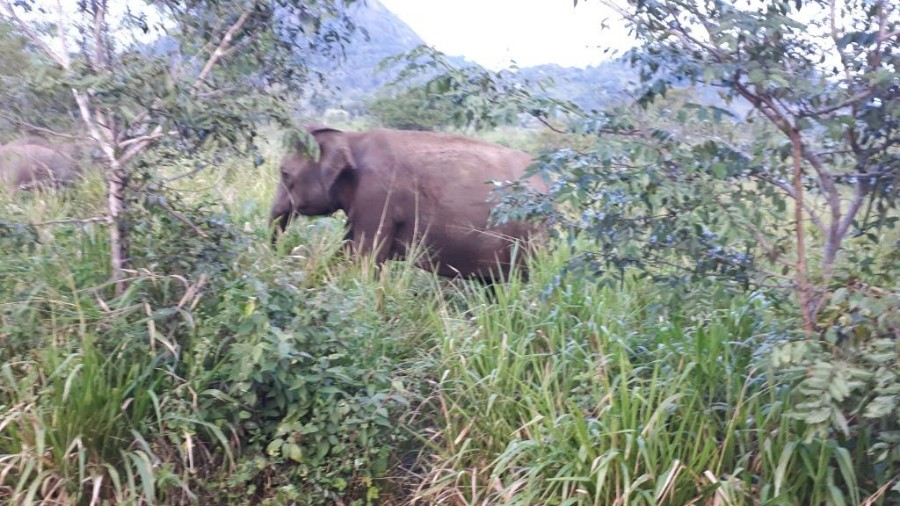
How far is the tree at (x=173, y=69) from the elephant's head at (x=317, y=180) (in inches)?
66.1

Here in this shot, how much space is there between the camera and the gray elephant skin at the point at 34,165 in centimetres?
732

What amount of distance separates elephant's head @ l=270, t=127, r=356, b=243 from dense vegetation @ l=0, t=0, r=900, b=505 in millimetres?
1686

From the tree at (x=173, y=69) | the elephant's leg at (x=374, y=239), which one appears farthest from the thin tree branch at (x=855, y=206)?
the elephant's leg at (x=374, y=239)

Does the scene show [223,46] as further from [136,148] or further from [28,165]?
[28,165]

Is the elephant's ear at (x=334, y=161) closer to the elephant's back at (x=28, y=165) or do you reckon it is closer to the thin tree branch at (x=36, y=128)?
the elephant's back at (x=28, y=165)

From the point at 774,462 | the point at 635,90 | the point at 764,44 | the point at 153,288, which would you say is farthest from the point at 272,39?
the point at 774,462

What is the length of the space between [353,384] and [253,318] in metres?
0.58

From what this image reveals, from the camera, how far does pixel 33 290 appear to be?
451 centimetres

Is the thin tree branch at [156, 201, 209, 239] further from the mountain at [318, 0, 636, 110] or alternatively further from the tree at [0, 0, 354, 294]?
the mountain at [318, 0, 636, 110]

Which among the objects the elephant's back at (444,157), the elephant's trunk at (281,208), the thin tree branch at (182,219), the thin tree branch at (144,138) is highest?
the thin tree branch at (144,138)

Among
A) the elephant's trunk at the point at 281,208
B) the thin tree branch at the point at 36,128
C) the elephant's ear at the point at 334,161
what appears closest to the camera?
the thin tree branch at the point at 36,128

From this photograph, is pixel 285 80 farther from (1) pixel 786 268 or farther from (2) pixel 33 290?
(1) pixel 786 268

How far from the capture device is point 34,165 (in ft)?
24.4

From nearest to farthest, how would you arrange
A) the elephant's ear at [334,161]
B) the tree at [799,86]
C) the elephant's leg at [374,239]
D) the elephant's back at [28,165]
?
the tree at [799,86] < the elephant's leg at [374,239] < the elephant's ear at [334,161] < the elephant's back at [28,165]
